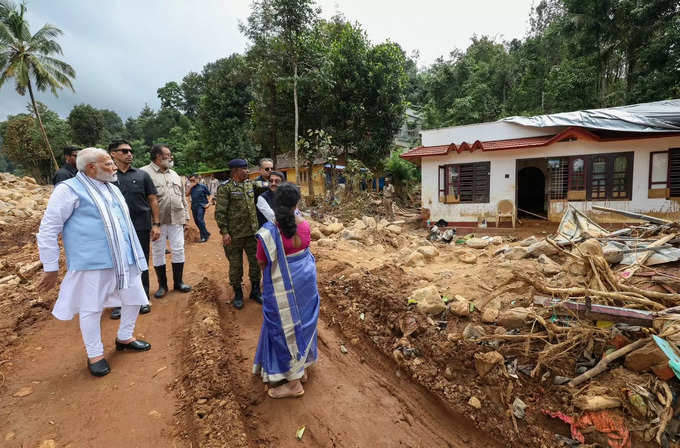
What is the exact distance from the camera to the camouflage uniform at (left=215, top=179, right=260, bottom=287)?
149 inches

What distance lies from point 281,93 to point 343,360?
1463 cm

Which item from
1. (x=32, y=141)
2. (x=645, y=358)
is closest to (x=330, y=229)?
(x=645, y=358)

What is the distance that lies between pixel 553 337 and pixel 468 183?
9167 millimetres

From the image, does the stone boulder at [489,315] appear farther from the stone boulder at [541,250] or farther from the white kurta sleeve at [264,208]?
the white kurta sleeve at [264,208]

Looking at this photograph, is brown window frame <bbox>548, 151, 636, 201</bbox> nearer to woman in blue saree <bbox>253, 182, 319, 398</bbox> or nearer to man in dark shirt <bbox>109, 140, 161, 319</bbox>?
woman in blue saree <bbox>253, 182, 319, 398</bbox>

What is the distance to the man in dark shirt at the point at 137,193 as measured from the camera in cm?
355

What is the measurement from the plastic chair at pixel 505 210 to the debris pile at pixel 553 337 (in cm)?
654

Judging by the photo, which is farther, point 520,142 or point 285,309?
point 520,142

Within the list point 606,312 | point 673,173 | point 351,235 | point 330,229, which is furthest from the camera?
point 673,173

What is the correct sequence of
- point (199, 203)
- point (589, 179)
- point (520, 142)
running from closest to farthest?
point (199, 203) < point (589, 179) < point (520, 142)

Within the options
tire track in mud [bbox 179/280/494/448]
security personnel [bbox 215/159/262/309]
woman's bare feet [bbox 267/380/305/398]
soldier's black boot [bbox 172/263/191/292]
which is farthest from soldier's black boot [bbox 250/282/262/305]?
woman's bare feet [bbox 267/380/305/398]

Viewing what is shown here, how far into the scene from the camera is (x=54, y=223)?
2402mm

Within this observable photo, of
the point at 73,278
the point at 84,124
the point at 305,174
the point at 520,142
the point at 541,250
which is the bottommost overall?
the point at 541,250

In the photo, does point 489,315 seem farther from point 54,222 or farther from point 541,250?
point 54,222
